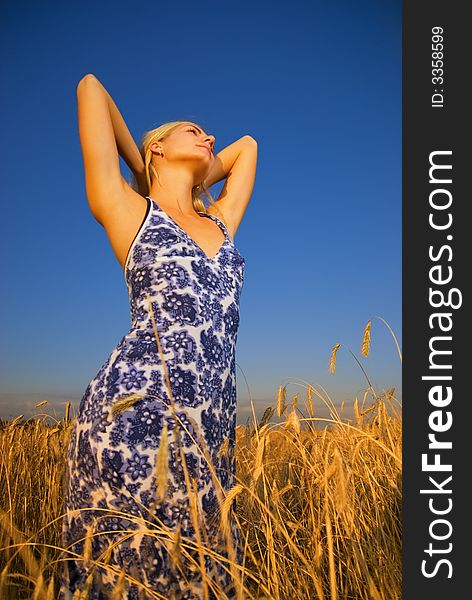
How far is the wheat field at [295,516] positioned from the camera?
3.13 feet

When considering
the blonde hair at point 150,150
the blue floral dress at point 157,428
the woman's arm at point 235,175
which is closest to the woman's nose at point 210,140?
the blonde hair at point 150,150

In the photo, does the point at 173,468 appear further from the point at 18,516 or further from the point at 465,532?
the point at 18,516

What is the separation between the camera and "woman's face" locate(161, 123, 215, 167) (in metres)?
2.08

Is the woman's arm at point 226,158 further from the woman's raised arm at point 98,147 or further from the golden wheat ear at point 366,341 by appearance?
the golden wheat ear at point 366,341

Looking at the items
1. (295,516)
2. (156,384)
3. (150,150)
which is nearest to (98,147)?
(150,150)

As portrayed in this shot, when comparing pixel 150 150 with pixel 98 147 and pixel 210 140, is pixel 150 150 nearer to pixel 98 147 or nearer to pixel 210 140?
pixel 210 140

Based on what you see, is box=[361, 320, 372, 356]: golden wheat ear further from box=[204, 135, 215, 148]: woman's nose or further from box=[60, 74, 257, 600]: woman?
box=[204, 135, 215, 148]: woman's nose

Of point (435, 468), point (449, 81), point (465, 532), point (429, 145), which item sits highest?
point (449, 81)

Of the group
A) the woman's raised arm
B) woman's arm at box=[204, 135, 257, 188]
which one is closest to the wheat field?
the woman's raised arm

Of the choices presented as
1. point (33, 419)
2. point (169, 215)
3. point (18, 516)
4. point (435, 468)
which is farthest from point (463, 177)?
point (33, 419)

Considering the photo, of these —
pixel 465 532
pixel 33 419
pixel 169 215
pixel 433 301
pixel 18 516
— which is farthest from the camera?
pixel 33 419

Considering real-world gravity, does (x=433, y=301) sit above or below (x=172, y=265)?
below

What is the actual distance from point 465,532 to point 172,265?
1118mm

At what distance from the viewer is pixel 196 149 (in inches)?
82.1
